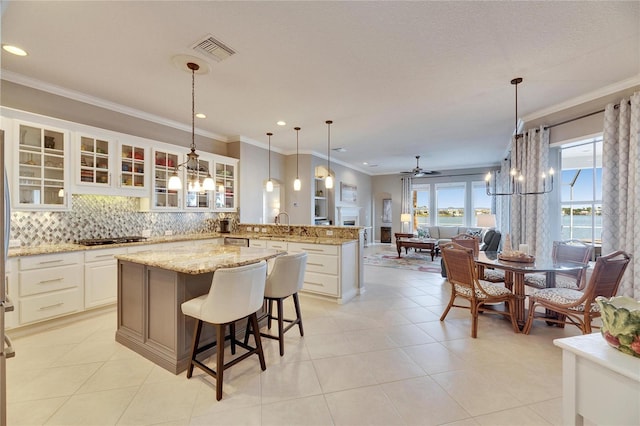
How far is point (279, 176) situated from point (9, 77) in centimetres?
452

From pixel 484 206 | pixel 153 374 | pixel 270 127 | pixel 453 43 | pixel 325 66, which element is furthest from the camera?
pixel 484 206

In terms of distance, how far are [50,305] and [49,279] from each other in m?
0.29

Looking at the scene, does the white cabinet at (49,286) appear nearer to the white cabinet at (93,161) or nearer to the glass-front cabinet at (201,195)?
the white cabinet at (93,161)

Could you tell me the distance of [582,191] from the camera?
4.25m

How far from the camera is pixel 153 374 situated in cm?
215

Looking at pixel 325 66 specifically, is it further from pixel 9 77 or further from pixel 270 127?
pixel 9 77

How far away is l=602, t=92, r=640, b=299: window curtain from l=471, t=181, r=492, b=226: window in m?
6.04

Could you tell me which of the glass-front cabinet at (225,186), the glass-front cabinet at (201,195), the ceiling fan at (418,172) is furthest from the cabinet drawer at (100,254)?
the ceiling fan at (418,172)

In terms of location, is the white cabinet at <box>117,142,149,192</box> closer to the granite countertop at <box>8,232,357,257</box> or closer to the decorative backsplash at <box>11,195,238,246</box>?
the decorative backsplash at <box>11,195,238,246</box>

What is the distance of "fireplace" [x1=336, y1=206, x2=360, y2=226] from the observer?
857cm

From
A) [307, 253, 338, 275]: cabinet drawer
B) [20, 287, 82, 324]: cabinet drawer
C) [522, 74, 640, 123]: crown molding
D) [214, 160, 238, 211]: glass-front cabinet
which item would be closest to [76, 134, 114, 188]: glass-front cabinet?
[20, 287, 82, 324]: cabinet drawer

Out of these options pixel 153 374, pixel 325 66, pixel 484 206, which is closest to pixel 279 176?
pixel 325 66

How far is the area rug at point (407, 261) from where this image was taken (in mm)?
6401

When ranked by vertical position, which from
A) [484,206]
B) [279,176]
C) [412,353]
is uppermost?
[279,176]
